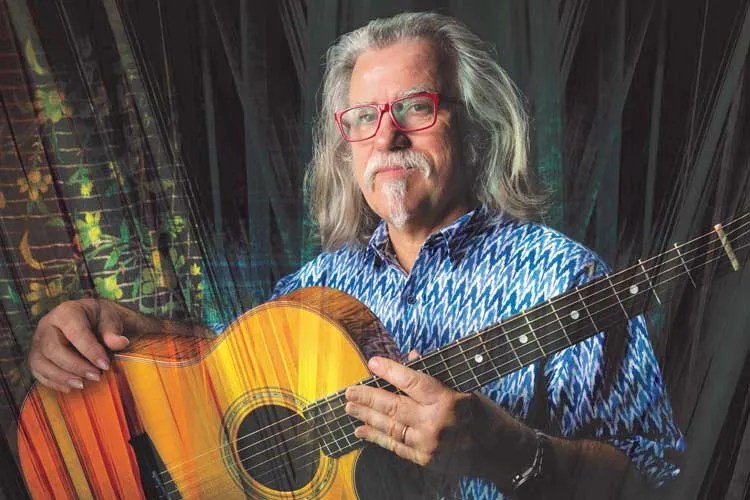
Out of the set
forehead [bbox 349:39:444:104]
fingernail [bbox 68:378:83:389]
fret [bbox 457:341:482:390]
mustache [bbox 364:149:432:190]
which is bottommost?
fret [bbox 457:341:482:390]

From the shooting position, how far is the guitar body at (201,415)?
150cm

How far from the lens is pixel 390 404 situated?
56.9 inches

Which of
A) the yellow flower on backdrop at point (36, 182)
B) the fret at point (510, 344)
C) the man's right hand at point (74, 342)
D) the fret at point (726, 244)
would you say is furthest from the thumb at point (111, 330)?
the fret at point (726, 244)

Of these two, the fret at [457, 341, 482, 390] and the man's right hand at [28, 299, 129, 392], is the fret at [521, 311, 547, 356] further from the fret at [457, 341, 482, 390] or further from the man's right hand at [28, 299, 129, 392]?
the man's right hand at [28, 299, 129, 392]

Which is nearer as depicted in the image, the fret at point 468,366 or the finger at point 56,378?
the fret at point 468,366

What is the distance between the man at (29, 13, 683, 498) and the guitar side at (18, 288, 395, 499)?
51mm

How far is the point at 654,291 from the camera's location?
4.77 ft

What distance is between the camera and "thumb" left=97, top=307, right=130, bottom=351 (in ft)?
5.14

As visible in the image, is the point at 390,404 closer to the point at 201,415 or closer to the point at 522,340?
the point at 522,340

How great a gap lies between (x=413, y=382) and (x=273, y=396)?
0.27 metres

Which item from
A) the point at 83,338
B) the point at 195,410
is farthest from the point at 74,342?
the point at 195,410

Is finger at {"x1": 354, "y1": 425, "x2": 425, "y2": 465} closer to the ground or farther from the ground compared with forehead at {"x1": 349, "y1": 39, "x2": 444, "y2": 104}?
closer to the ground

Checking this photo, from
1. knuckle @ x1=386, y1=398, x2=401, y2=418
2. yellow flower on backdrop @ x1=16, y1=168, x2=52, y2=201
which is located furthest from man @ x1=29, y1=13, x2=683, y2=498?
yellow flower on backdrop @ x1=16, y1=168, x2=52, y2=201

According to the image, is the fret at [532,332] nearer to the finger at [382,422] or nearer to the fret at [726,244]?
the finger at [382,422]
